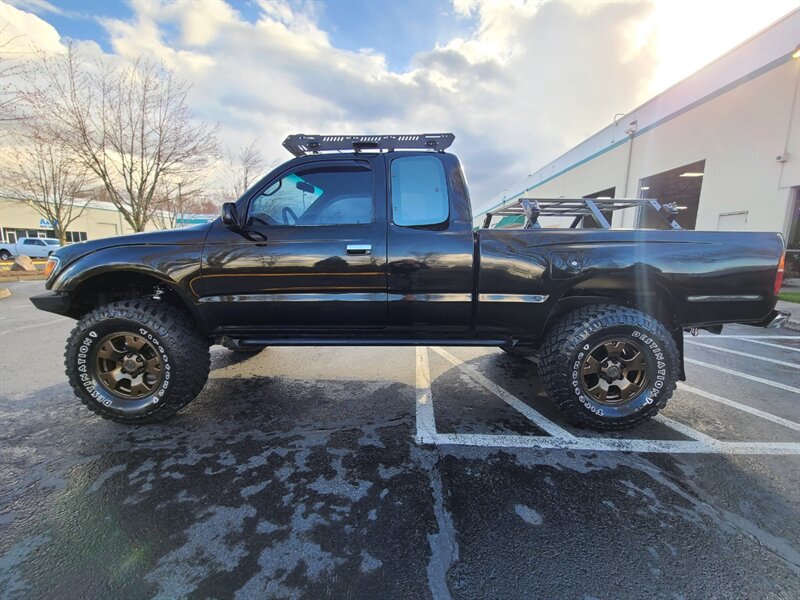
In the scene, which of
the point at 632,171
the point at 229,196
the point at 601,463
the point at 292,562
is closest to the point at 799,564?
the point at 601,463

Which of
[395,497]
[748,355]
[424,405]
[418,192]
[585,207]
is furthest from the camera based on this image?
[748,355]

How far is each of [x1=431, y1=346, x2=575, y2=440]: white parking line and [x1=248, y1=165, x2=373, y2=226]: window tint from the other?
2.11 meters

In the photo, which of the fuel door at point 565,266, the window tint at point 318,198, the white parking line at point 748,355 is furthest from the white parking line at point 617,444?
the white parking line at point 748,355

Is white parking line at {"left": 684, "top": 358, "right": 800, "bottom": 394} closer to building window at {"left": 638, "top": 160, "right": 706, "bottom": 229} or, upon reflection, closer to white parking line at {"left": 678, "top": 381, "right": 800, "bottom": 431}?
white parking line at {"left": 678, "top": 381, "right": 800, "bottom": 431}

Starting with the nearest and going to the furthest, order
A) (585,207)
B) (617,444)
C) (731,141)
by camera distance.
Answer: (617,444) → (585,207) → (731,141)

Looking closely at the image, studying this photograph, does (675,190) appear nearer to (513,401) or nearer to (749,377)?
(749,377)

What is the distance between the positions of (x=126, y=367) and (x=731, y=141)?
17257 mm

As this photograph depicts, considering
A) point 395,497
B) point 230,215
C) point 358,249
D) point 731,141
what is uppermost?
point 731,141

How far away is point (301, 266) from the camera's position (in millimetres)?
2846

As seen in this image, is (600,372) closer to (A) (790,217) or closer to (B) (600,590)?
(B) (600,590)

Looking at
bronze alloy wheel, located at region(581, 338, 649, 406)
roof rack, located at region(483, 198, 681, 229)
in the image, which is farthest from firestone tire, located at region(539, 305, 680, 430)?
roof rack, located at region(483, 198, 681, 229)

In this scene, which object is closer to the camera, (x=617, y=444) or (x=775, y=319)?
(x=617, y=444)

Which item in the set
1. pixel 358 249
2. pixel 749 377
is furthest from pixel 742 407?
pixel 358 249

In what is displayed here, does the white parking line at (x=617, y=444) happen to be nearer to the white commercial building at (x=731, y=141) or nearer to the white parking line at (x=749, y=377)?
the white parking line at (x=749, y=377)
